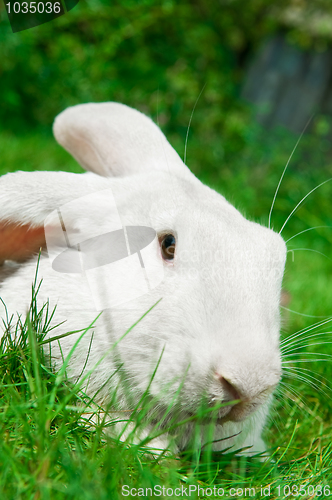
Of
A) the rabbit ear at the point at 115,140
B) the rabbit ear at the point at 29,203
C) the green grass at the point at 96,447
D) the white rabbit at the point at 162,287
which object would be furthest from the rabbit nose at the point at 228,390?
the rabbit ear at the point at 115,140

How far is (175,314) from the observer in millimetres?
1790

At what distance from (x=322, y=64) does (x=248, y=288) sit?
723cm

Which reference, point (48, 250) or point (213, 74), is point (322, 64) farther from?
point (48, 250)

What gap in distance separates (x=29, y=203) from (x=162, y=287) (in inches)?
25.6

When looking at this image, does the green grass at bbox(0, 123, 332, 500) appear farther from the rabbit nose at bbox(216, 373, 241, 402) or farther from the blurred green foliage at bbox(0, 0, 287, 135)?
the blurred green foliage at bbox(0, 0, 287, 135)

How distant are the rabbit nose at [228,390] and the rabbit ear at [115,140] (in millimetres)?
1261

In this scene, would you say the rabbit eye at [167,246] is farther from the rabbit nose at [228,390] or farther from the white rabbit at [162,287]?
the rabbit nose at [228,390]

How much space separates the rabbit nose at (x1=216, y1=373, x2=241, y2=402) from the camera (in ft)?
5.26

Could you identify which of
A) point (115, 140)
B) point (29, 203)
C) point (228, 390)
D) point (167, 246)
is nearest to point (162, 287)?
point (167, 246)

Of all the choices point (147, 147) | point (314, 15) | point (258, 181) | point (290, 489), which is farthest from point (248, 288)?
point (314, 15)

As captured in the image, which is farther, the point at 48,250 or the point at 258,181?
the point at 258,181

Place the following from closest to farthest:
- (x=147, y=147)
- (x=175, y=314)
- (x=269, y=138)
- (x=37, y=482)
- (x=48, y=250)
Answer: (x=37, y=482), (x=175, y=314), (x=48, y=250), (x=147, y=147), (x=269, y=138)

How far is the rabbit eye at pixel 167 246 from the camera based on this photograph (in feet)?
6.51

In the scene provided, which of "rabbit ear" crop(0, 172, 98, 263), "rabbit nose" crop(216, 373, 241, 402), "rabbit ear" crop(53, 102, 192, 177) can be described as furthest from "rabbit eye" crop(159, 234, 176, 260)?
"rabbit ear" crop(53, 102, 192, 177)
